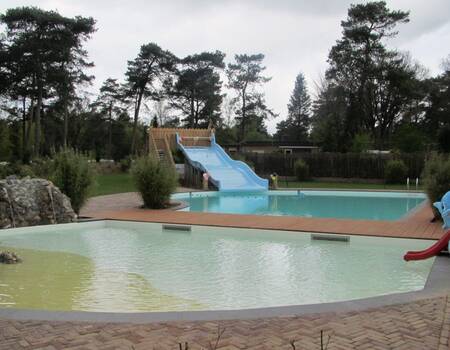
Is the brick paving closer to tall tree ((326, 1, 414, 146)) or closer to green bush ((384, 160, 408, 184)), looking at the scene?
green bush ((384, 160, 408, 184))

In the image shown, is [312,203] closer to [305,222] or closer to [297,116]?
[305,222]

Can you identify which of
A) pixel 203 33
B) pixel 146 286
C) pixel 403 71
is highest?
pixel 403 71

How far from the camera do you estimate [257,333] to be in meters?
3.59

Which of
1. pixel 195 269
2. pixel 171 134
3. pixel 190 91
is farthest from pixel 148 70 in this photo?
pixel 195 269

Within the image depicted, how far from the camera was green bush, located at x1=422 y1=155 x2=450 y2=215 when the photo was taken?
10133mm

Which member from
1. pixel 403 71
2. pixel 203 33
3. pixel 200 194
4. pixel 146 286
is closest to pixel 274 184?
pixel 200 194

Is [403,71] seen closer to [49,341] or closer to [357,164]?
[357,164]

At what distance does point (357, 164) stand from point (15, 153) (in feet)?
74.4

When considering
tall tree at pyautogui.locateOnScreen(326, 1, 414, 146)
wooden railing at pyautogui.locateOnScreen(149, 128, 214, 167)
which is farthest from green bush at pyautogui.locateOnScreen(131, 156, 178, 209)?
tall tree at pyautogui.locateOnScreen(326, 1, 414, 146)

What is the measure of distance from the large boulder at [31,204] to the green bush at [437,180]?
8.09 meters

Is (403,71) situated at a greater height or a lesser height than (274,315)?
greater

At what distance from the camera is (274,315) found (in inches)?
159

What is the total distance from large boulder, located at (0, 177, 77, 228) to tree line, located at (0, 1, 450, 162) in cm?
1875

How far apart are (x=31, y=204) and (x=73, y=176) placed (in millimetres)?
1633
